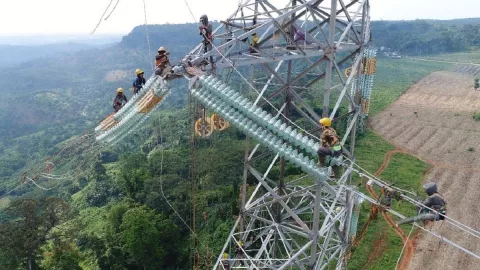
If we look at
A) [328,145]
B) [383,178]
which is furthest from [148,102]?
[383,178]

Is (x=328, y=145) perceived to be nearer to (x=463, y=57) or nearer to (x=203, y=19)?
(x=203, y=19)

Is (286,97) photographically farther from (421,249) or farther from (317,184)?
(421,249)

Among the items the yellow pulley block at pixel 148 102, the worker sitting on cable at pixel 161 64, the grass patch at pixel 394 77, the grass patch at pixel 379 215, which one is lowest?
the grass patch at pixel 379 215

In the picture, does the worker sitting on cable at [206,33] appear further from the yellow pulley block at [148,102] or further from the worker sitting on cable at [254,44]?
the yellow pulley block at [148,102]

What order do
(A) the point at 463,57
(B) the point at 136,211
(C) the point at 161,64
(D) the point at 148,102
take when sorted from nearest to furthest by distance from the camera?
(D) the point at 148,102 → (C) the point at 161,64 → (B) the point at 136,211 → (A) the point at 463,57

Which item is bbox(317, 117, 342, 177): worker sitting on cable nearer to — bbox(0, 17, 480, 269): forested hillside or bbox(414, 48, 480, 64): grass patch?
bbox(0, 17, 480, 269): forested hillside

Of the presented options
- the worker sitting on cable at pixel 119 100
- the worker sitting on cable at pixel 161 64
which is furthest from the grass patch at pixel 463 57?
the worker sitting on cable at pixel 161 64

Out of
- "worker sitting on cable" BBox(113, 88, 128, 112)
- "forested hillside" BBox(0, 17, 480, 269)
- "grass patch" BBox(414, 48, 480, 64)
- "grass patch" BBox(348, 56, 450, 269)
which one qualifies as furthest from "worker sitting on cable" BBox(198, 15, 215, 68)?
"grass patch" BBox(414, 48, 480, 64)
